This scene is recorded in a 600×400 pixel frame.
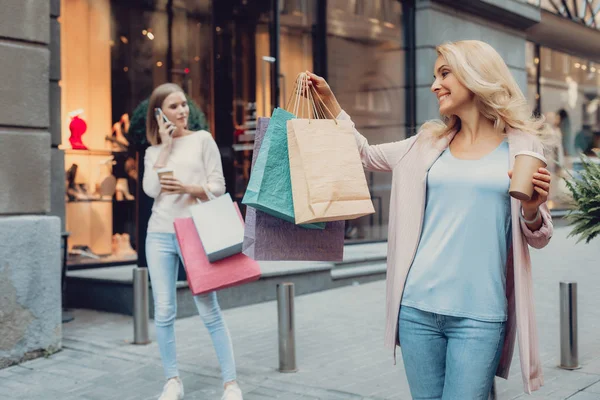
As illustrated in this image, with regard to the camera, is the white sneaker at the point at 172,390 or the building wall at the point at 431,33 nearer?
the white sneaker at the point at 172,390

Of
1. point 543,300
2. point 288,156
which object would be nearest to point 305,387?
point 288,156

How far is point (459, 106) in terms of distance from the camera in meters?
3.00

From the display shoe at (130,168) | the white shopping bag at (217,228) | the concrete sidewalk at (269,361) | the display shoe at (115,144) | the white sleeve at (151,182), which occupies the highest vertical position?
the display shoe at (115,144)

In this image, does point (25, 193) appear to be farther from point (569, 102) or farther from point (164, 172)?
point (569, 102)

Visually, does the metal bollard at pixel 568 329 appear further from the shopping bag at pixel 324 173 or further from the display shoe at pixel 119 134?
the display shoe at pixel 119 134

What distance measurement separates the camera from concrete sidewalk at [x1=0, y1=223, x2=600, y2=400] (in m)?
5.36

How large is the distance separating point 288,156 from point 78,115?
7759mm

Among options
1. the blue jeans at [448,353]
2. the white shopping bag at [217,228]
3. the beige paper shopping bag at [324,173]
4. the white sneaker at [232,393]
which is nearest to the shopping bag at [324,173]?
Result: the beige paper shopping bag at [324,173]

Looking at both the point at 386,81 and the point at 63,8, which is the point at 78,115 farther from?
the point at 386,81

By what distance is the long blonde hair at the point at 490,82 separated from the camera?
9.45ft

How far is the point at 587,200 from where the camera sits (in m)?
3.75

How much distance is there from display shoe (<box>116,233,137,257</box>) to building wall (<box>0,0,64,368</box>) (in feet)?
13.4

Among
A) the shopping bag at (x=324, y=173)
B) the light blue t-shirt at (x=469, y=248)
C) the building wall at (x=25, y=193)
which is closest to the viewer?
the light blue t-shirt at (x=469, y=248)

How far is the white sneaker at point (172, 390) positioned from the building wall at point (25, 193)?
1782 millimetres
